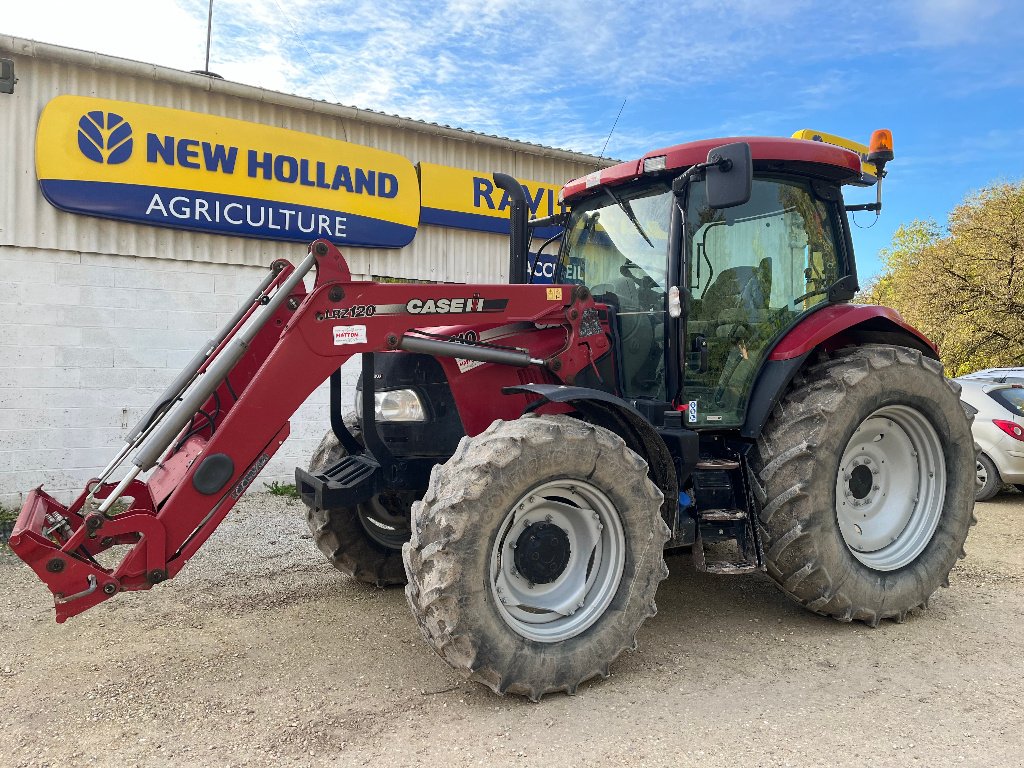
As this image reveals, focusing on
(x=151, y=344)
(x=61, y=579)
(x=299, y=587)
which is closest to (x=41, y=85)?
(x=151, y=344)

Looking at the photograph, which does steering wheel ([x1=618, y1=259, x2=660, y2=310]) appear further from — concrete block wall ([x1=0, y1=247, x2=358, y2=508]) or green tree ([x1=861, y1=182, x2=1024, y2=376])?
green tree ([x1=861, y1=182, x2=1024, y2=376])

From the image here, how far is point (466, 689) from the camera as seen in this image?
3658 millimetres

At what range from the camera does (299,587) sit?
5344 millimetres

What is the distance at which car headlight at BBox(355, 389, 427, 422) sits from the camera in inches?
176

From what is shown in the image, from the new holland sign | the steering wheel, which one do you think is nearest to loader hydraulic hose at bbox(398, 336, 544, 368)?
the steering wheel

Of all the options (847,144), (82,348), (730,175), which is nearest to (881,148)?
(847,144)

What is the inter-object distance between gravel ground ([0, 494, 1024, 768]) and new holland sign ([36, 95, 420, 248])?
4021mm

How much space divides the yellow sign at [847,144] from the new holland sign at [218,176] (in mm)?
5147

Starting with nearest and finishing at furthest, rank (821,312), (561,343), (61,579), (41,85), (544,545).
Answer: (61,579), (544,545), (561,343), (821,312), (41,85)

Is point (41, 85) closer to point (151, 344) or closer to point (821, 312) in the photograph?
point (151, 344)

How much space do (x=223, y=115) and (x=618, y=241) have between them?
17.4 feet

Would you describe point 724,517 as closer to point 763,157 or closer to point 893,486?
point 893,486

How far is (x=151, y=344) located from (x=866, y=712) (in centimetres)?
703

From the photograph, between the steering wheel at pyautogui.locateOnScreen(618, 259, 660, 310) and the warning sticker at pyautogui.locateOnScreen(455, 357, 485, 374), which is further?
the steering wheel at pyautogui.locateOnScreen(618, 259, 660, 310)
